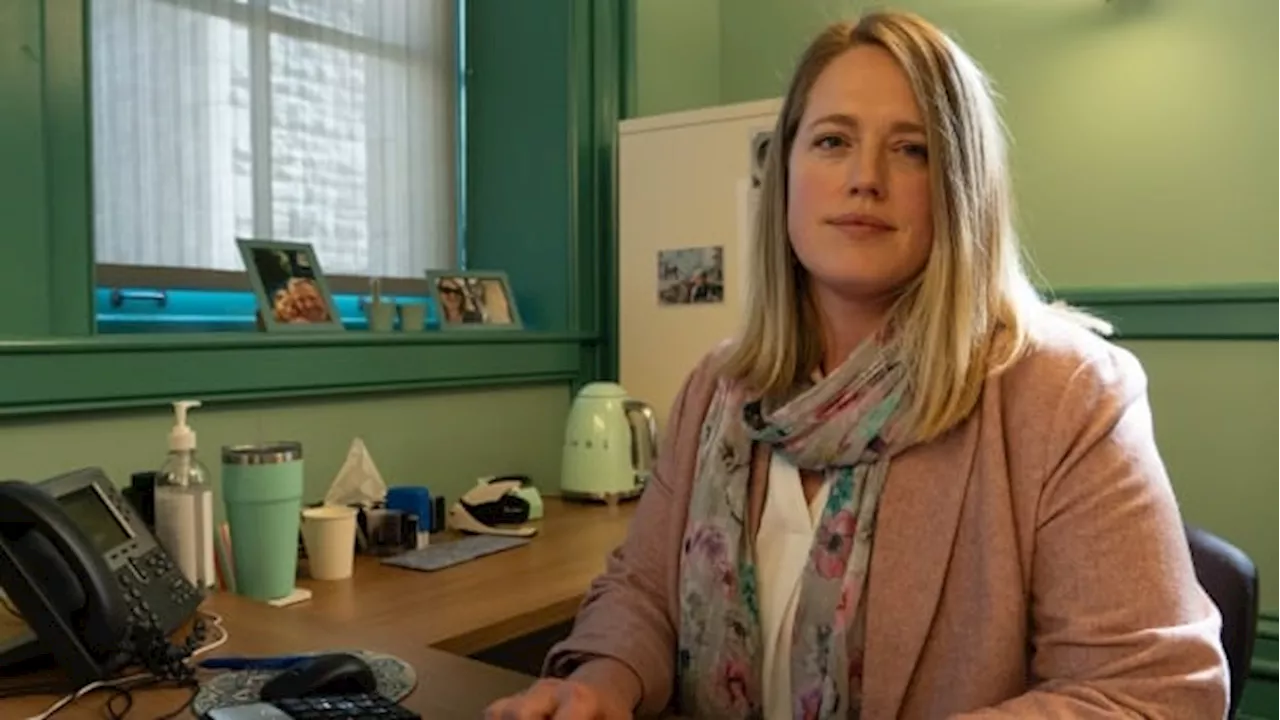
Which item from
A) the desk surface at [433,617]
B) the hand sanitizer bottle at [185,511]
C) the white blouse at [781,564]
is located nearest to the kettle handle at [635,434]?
the desk surface at [433,617]

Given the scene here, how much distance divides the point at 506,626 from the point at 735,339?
473 millimetres

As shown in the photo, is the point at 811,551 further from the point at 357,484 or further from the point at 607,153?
the point at 607,153

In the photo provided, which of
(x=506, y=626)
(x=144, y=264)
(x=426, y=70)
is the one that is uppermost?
(x=426, y=70)

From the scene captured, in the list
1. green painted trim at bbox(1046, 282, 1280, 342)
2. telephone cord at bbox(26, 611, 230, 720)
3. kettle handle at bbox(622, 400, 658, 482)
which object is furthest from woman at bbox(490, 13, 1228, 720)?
green painted trim at bbox(1046, 282, 1280, 342)

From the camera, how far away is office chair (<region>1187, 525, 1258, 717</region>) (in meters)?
1.07

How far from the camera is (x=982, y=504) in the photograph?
1.01 meters

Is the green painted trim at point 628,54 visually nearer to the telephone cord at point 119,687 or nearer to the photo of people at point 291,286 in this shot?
the photo of people at point 291,286

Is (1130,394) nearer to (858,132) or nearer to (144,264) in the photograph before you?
(858,132)

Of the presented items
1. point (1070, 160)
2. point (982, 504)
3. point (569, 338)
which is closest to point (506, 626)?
point (982, 504)

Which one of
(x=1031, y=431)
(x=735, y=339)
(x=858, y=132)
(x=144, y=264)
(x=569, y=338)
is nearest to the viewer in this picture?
(x=1031, y=431)

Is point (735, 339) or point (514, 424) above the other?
point (735, 339)

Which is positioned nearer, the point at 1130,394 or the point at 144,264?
the point at 1130,394

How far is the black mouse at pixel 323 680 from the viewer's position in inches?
39.8

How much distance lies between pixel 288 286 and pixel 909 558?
1.38 metres
